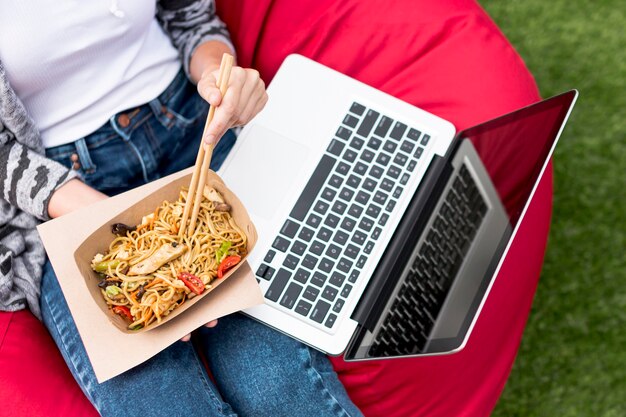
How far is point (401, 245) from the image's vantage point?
1174 mm

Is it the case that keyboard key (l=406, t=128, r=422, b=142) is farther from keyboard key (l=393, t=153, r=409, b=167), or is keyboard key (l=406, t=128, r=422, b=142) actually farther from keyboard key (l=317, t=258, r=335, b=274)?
keyboard key (l=317, t=258, r=335, b=274)

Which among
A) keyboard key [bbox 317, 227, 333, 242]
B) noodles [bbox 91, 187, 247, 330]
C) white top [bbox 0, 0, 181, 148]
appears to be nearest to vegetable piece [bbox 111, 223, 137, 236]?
noodles [bbox 91, 187, 247, 330]

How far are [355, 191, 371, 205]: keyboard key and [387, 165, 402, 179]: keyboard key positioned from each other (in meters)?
0.05

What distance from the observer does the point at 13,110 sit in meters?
1.01

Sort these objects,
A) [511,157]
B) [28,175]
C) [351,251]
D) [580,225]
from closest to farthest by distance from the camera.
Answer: [28,175]
[351,251]
[511,157]
[580,225]

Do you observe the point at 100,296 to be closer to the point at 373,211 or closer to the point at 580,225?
the point at 373,211

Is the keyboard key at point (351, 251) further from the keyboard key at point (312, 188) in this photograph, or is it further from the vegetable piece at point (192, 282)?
the vegetable piece at point (192, 282)

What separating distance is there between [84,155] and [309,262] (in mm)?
399

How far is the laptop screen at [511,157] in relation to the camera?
1.11 metres

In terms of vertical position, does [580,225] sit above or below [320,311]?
below

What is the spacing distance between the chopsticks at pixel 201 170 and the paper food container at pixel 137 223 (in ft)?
0.15

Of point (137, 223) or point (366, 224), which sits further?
point (366, 224)

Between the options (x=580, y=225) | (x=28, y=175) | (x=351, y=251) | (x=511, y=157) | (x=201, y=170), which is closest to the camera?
(x=201, y=170)

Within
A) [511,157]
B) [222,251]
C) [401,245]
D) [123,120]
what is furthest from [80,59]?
[511,157]
